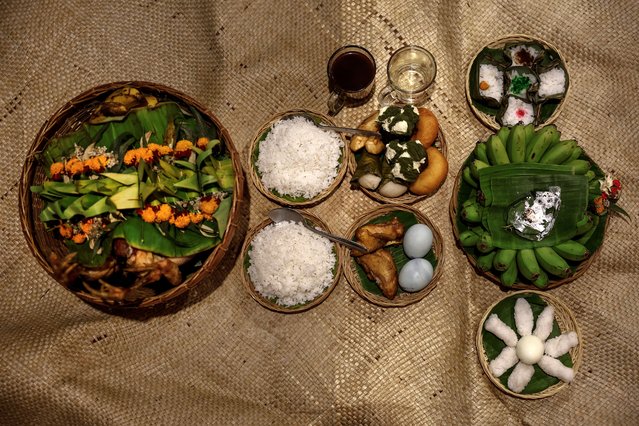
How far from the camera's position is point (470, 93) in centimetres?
229

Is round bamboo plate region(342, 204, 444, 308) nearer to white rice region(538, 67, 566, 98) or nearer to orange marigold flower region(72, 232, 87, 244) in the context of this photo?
white rice region(538, 67, 566, 98)

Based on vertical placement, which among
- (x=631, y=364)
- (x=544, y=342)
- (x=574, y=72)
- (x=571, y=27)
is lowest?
(x=631, y=364)

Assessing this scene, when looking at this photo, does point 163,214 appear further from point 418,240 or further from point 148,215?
point 418,240

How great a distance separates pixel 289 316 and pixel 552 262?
110 cm

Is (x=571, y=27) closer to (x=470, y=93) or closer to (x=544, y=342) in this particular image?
(x=470, y=93)

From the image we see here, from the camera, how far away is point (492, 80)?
88.6 inches

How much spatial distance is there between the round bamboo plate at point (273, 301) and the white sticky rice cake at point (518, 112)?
3.04 ft

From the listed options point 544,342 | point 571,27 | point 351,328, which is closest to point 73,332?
point 351,328

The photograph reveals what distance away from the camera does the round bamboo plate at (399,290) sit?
6.98ft

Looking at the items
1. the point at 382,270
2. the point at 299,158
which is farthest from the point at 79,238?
the point at 382,270

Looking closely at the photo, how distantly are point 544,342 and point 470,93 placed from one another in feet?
3.69

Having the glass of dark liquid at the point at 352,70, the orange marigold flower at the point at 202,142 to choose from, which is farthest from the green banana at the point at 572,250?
the orange marigold flower at the point at 202,142

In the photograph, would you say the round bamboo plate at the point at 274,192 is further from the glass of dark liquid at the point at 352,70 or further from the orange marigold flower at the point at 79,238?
the orange marigold flower at the point at 79,238

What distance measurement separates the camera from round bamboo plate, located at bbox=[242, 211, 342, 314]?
7.01 ft
